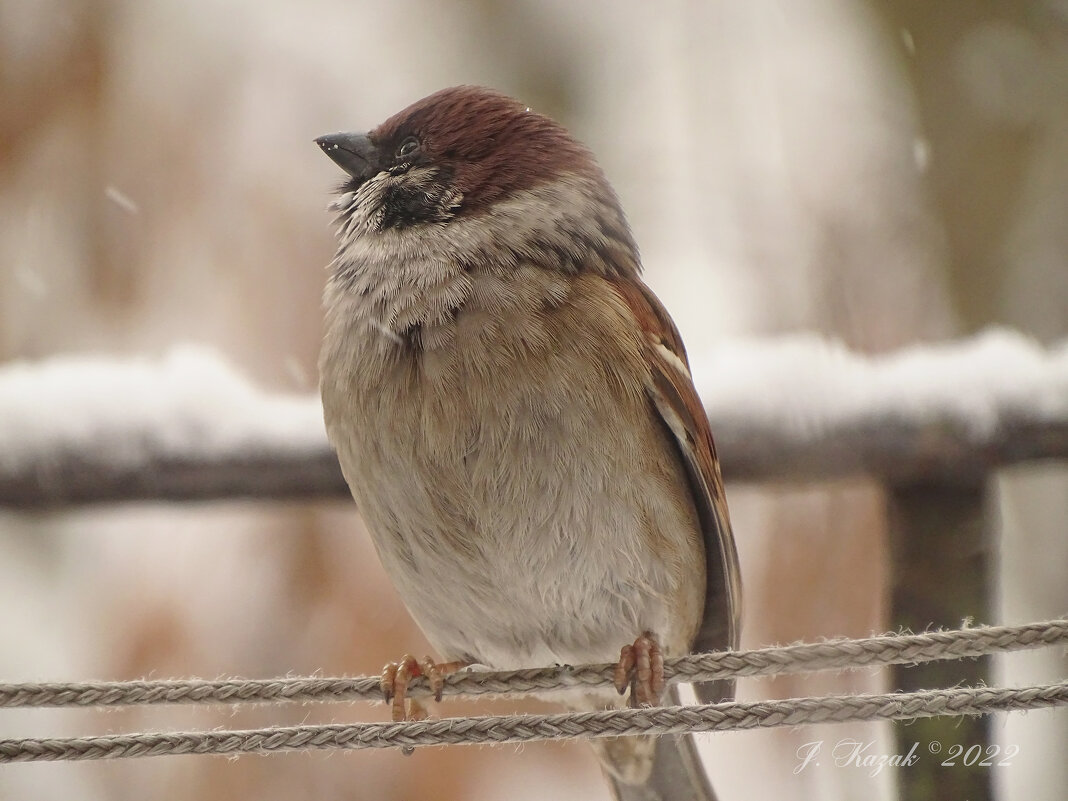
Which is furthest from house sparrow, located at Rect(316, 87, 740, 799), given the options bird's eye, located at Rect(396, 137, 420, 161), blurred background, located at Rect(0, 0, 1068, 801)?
blurred background, located at Rect(0, 0, 1068, 801)

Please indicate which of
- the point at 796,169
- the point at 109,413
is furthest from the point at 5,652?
the point at 796,169

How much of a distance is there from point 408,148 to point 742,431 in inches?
45.3

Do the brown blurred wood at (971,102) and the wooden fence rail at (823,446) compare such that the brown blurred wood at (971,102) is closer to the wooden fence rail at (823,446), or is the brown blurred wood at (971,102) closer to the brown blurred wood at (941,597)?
the wooden fence rail at (823,446)

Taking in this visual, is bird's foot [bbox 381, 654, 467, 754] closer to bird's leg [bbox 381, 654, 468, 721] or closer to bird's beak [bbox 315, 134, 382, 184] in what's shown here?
bird's leg [bbox 381, 654, 468, 721]

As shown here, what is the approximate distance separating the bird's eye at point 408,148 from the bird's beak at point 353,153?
0.06 metres

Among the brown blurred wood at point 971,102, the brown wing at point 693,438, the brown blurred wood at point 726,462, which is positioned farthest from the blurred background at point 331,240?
the brown wing at point 693,438

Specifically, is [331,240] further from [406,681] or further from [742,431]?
[406,681]

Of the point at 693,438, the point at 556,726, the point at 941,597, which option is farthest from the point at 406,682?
the point at 941,597

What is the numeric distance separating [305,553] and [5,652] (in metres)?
1.12

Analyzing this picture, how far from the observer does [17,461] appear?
2.73 metres

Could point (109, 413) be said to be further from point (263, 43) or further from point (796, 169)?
point (796, 169)

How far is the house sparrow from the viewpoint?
1.96m

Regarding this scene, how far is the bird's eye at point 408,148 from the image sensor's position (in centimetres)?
240

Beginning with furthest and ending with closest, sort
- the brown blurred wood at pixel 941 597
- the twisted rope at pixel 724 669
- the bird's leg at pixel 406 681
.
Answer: the brown blurred wood at pixel 941 597, the bird's leg at pixel 406 681, the twisted rope at pixel 724 669
